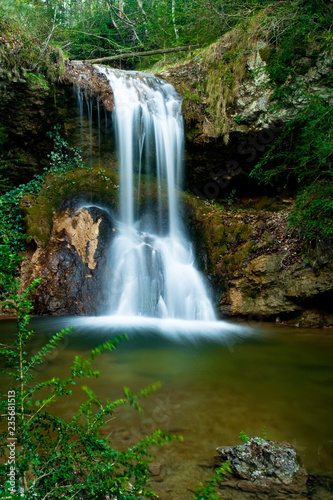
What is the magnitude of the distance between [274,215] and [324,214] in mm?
1974

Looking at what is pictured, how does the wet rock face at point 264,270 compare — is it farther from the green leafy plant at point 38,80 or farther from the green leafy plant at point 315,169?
the green leafy plant at point 38,80

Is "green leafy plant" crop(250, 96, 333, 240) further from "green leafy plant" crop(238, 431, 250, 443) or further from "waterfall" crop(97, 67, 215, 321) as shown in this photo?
"green leafy plant" crop(238, 431, 250, 443)

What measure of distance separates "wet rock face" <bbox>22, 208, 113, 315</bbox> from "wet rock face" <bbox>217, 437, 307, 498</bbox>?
5.39 meters

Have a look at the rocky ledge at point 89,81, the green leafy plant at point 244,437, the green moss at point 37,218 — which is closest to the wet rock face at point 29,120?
the rocky ledge at point 89,81

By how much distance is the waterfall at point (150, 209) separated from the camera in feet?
24.7

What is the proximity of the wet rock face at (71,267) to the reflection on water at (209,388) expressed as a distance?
1170 millimetres

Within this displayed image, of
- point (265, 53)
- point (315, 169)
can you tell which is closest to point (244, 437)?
point (315, 169)

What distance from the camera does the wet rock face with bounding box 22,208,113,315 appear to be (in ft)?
23.1

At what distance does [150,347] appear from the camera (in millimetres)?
4941

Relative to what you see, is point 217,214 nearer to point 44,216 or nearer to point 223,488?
point 44,216

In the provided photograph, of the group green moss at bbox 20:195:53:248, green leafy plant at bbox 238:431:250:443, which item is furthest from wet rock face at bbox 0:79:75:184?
green leafy plant at bbox 238:431:250:443

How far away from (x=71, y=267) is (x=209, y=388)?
193 inches

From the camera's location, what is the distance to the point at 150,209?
946cm

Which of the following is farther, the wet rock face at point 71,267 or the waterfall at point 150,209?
the waterfall at point 150,209
